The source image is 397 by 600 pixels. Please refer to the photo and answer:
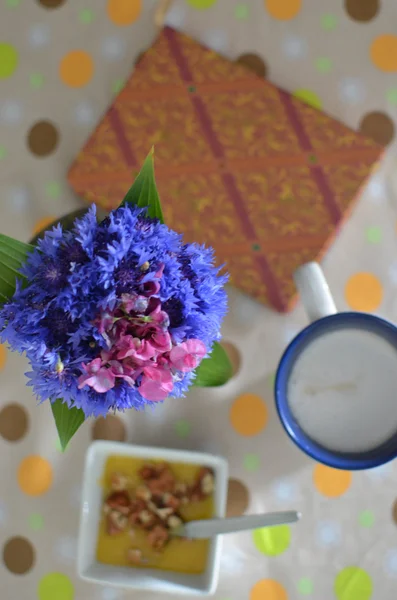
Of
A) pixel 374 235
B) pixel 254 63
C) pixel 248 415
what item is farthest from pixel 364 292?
pixel 254 63

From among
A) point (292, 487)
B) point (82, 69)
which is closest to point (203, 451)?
point (292, 487)

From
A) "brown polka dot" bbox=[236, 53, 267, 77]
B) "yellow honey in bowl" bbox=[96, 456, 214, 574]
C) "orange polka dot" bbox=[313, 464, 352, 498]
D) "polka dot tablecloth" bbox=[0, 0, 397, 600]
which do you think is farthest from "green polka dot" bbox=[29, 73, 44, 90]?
"orange polka dot" bbox=[313, 464, 352, 498]

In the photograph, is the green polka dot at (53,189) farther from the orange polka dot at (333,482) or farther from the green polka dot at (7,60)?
the orange polka dot at (333,482)

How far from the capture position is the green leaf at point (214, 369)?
1.91 feet

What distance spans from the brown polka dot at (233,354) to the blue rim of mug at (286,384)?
10 cm

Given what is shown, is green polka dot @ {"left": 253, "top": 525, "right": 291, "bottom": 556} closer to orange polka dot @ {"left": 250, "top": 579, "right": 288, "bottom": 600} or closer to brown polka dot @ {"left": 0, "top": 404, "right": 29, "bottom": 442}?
orange polka dot @ {"left": 250, "top": 579, "right": 288, "bottom": 600}

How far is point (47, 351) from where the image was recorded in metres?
0.41

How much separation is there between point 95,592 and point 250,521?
0.23 metres

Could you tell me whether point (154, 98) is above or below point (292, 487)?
above

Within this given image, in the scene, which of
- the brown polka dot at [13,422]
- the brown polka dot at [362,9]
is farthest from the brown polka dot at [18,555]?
the brown polka dot at [362,9]

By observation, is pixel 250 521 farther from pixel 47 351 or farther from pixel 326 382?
pixel 47 351

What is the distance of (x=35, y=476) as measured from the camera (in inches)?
27.3

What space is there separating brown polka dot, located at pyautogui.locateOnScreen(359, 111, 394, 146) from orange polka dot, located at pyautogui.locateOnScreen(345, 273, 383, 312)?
15 centimetres

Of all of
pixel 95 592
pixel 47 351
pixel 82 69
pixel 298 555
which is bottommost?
pixel 95 592
